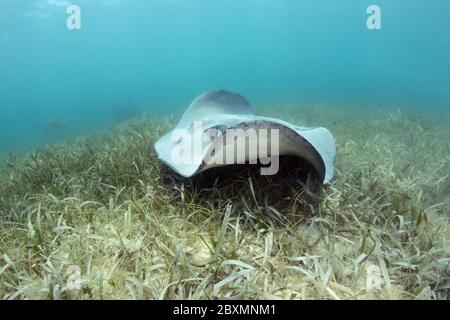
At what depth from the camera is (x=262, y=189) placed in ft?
10.1

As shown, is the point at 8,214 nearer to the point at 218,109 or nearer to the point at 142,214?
the point at 142,214

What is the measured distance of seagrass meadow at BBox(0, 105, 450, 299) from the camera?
215 centimetres

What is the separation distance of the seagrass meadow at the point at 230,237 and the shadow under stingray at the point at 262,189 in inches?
0.5

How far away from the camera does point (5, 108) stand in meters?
105

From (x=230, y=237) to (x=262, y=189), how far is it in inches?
25.4

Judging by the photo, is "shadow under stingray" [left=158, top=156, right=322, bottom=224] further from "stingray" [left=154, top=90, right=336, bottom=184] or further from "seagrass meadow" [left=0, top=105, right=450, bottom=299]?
"stingray" [left=154, top=90, right=336, bottom=184]

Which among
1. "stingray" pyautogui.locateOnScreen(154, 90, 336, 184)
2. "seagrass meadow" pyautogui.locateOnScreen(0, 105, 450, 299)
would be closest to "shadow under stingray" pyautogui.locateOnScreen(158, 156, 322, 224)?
"seagrass meadow" pyautogui.locateOnScreen(0, 105, 450, 299)

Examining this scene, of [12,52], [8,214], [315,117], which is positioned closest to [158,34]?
[12,52]

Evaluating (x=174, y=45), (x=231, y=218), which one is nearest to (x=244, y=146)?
(x=231, y=218)

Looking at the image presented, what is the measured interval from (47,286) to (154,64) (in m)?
133

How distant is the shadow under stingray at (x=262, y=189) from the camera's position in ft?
→ 9.47

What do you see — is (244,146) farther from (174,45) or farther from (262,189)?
(174,45)

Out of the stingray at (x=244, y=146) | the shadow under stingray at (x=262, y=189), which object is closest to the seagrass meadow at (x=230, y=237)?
the shadow under stingray at (x=262, y=189)

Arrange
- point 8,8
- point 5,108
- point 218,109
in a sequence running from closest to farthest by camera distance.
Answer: point 218,109 → point 8,8 → point 5,108
